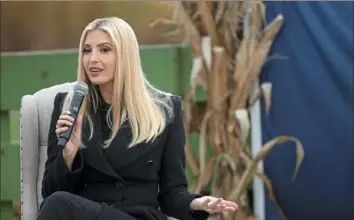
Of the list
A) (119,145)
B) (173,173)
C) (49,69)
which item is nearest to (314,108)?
(49,69)

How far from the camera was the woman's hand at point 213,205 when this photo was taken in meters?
1.86

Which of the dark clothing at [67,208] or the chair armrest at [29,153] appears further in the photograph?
the chair armrest at [29,153]

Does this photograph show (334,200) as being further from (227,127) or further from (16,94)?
(16,94)

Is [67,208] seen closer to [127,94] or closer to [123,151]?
[123,151]

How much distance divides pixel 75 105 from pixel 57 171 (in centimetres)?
22

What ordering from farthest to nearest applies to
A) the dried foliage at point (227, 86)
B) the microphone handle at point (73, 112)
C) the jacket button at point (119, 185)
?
the dried foliage at point (227, 86) < the jacket button at point (119, 185) < the microphone handle at point (73, 112)

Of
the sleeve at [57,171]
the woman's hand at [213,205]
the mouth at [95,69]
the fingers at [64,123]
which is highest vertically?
the mouth at [95,69]

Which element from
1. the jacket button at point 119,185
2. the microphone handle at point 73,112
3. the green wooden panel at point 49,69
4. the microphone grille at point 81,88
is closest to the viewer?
the microphone handle at point 73,112

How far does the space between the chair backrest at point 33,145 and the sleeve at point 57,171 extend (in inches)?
4.5

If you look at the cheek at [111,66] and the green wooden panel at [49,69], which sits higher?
the cheek at [111,66]

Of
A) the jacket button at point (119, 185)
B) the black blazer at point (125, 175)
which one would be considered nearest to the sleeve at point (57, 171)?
the black blazer at point (125, 175)

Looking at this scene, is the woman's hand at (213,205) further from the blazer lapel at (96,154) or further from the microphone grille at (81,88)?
the microphone grille at (81,88)

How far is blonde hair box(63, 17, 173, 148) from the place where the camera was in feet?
6.53

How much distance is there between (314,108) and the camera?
3.45 metres
